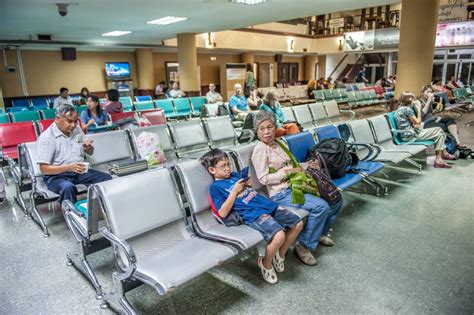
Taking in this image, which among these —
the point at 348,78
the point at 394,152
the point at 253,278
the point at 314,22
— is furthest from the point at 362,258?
the point at 348,78

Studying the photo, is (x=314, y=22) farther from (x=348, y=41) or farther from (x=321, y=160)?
(x=321, y=160)

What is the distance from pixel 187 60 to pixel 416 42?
21.6 feet

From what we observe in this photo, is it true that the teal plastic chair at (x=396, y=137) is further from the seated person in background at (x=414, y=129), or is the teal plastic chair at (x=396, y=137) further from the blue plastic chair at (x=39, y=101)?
the blue plastic chair at (x=39, y=101)

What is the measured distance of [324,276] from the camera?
97.0 inches

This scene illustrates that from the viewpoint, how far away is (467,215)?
3467mm

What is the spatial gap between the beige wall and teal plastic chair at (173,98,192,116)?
18.6 feet

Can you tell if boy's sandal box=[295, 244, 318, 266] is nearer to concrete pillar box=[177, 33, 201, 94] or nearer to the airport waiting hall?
the airport waiting hall

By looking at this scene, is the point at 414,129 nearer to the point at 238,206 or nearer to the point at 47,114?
the point at 238,206

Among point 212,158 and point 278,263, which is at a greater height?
point 212,158

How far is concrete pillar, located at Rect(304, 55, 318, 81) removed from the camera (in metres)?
20.1

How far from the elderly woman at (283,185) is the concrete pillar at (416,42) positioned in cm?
475

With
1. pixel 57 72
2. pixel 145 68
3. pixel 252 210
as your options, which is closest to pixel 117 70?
pixel 145 68

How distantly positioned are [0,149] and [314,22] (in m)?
17.1

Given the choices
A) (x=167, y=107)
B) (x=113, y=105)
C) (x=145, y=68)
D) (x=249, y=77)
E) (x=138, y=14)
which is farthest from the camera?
(x=249, y=77)
